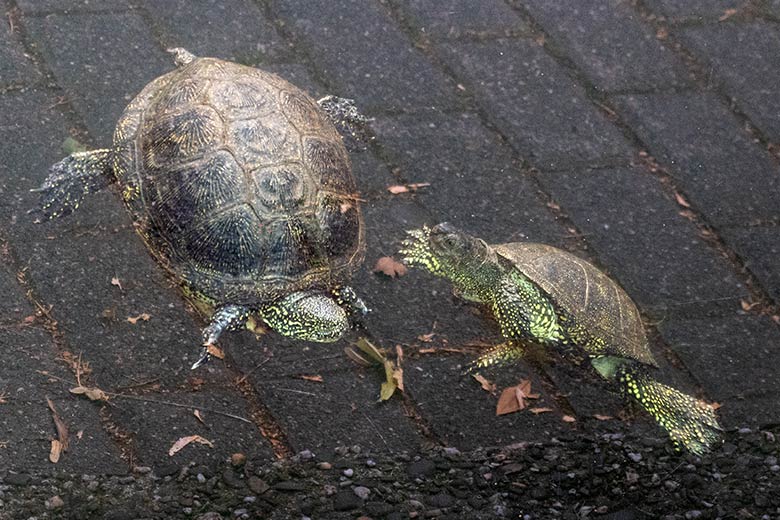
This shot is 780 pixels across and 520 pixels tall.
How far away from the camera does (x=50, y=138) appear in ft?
14.8

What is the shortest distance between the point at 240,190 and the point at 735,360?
1.99 meters

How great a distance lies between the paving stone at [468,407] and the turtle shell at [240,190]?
0.48m

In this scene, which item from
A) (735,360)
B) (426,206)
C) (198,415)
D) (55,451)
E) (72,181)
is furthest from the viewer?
(426,206)

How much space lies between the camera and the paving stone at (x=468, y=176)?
462 cm

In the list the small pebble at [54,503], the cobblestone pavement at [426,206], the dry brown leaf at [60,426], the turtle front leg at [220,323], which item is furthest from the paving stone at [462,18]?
the small pebble at [54,503]

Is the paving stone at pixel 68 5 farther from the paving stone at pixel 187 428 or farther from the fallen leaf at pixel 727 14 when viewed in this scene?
the fallen leaf at pixel 727 14

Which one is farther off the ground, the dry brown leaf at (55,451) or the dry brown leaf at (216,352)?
the dry brown leaf at (216,352)

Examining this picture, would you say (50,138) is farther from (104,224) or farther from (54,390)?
(54,390)

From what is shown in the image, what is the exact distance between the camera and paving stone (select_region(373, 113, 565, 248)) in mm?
4625

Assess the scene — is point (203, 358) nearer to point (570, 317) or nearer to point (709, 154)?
point (570, 317)

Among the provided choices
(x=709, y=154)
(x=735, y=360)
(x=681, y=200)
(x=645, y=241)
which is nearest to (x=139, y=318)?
(x=645, y=241)

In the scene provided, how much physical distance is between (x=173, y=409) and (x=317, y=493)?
579 millimetres

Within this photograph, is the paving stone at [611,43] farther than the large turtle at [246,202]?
Yes

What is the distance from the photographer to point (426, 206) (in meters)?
4.62
